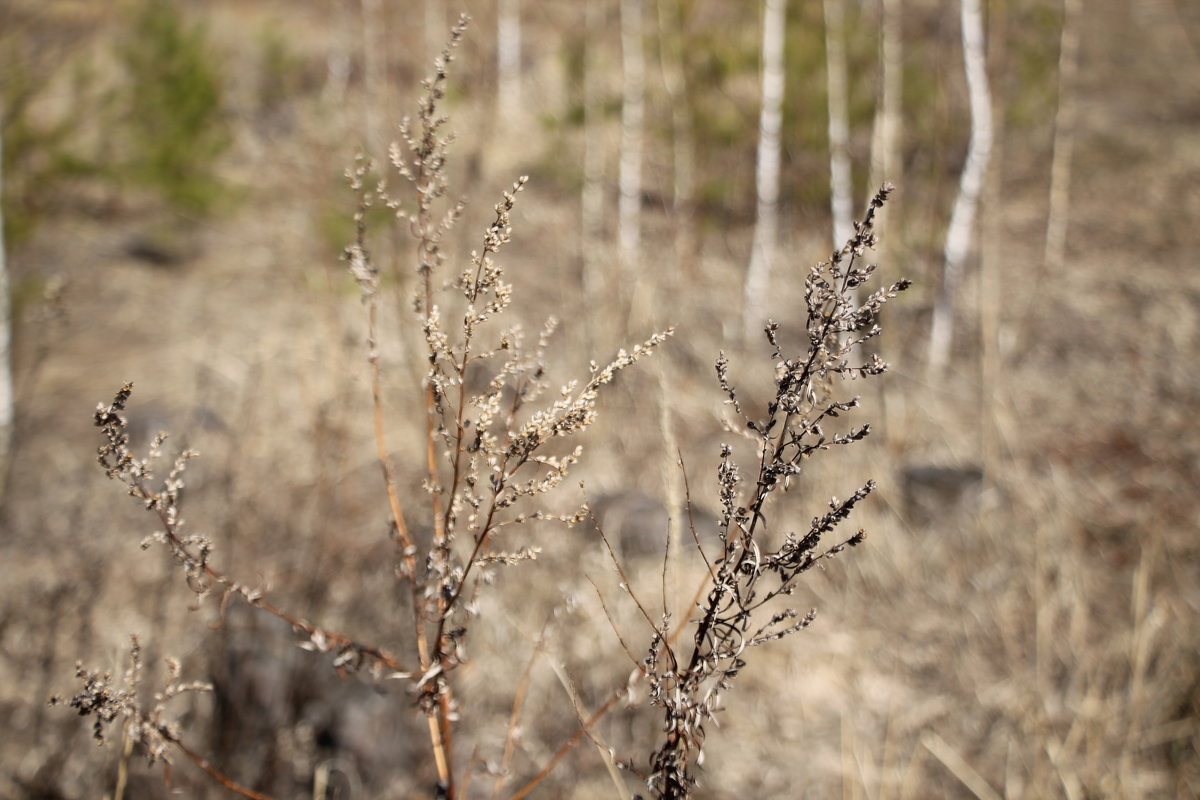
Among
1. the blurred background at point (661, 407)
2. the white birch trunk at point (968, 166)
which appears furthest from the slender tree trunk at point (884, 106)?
the white birch trunk at point (968, 166)

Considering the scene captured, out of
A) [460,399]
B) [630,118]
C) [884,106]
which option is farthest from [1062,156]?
[460,399]

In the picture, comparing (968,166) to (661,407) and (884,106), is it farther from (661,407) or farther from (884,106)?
(661,407)

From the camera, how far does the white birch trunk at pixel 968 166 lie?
477cm

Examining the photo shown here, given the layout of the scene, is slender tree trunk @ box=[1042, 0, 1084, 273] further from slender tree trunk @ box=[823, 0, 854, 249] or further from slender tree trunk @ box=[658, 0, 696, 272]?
slender tree trunk @ box=[658, 0, 696, 272]

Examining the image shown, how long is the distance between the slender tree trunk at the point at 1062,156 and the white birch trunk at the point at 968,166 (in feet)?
1.44

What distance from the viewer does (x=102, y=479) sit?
4.33 meters

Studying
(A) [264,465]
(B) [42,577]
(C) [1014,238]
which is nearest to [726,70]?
(C) [1014,238]

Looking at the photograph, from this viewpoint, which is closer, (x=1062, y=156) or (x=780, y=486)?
(x=780, y=486)

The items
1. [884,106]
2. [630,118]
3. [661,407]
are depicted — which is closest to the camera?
[661,407]

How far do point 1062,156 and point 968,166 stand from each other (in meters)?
3.21

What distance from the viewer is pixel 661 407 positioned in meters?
1.24

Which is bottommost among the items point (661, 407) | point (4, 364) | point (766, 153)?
point (661, 407)

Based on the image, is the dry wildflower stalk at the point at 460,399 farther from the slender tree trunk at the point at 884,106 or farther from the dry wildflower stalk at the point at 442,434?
the slender tree trunk at the point at 884,106

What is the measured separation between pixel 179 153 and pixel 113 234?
2.33 m
